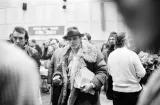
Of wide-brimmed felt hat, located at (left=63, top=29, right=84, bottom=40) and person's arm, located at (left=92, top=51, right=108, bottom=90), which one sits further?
wide-brimmed felt hat, located at (left=63, top=29, right=84, bottom=40)

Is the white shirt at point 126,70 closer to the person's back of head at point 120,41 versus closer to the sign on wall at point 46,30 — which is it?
the person's back of head at point 120,41

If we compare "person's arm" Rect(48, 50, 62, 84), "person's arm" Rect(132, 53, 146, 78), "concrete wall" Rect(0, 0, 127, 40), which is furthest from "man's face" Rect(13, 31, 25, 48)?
"concrete wall" Rect(0, 0, 127, 40)

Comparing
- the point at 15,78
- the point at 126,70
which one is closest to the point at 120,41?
the point at 126,70

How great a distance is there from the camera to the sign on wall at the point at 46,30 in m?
16.4

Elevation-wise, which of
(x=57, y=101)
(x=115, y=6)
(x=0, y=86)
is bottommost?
(x=57, y=101)

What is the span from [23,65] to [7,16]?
16254mm

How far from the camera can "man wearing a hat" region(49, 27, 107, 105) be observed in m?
4.37

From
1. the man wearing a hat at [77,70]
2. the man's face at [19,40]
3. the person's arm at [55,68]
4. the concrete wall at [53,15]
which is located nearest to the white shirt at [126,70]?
the man wearing a hat at [77,70]

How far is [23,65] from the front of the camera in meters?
1.49

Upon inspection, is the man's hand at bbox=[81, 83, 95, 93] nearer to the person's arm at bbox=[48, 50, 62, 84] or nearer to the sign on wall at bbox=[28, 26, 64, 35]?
the person's arm at bbox=[48, 50, 62, 84]

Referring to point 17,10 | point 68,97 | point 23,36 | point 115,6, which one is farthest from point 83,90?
point 17,10

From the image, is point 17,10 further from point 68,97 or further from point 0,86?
point 0,86

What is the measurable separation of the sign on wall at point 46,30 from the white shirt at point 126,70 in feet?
37.9

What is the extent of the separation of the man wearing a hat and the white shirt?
0.33 meters
